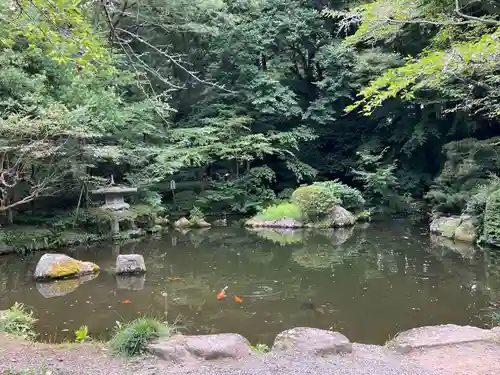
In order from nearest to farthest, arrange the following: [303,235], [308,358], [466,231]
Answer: [308,358] → [466,231] → [303,235]

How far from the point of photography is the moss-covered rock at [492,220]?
30.3 feet

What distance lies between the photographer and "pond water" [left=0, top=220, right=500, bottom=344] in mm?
5422

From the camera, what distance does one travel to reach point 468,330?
4242mm

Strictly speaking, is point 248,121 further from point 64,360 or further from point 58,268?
point 64,360

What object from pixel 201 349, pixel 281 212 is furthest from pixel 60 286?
pixel 281 212

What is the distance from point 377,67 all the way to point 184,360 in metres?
13.1

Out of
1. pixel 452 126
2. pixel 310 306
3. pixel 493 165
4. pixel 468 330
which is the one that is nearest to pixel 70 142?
pixel 310 306

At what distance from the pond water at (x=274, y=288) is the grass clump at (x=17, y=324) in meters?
0.23

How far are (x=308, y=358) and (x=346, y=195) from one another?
430 inches

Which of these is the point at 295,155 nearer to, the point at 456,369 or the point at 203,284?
the point at 203,284

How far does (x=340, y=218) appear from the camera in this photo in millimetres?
13078

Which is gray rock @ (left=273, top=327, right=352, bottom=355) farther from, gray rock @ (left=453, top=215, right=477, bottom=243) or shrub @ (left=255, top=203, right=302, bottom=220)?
shrub @ (left=255, top=203, right=302, bottom=220)

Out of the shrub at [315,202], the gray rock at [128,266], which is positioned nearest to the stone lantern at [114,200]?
the gray rock at [128,266]

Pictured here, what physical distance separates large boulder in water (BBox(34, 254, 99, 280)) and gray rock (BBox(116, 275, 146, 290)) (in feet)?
2.23
